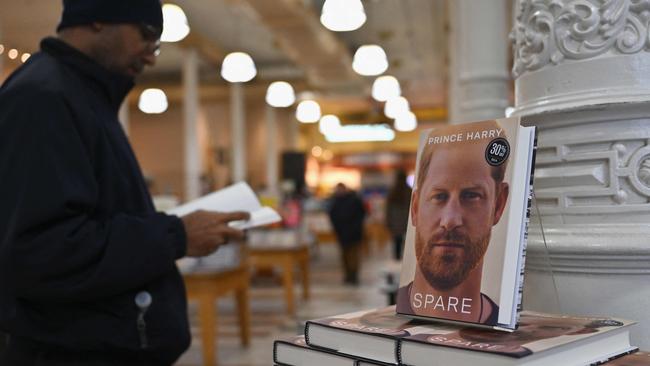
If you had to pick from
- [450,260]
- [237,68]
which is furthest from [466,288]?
[237,68]

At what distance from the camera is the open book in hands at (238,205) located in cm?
146

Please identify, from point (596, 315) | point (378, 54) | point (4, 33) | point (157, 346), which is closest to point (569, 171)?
point (596, 315)

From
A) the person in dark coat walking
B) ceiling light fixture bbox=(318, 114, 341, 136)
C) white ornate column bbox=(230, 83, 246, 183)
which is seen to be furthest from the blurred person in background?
ceiling light fixture bbox=(318, 114, 341, 136)

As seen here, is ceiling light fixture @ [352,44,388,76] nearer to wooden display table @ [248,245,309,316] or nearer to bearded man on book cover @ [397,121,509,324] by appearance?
wooden display table @ [248,245,309,316]

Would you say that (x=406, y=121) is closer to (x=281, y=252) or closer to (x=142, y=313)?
(x=281, y=252)

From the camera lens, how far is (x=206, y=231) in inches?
52.8

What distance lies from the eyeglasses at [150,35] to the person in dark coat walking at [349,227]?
8.45 meters

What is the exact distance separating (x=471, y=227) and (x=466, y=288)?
0.08 metres

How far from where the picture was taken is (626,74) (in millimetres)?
993

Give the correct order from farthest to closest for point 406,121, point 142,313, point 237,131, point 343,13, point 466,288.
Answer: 1. point 406,121
2. point 237,131
3. point 343,13
4. point 142,313
5. point 466,288

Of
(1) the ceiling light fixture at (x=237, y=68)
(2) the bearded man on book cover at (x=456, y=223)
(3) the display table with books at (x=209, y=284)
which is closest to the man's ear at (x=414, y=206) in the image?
(2) the bearded man on book cover at (x=456, y=223)

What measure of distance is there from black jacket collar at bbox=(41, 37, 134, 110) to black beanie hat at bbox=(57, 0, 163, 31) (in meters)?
0.05

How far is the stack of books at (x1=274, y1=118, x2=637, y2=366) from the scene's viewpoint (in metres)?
0.75

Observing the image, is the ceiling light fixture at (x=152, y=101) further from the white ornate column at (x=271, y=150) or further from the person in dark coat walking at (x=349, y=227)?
the white ornate column at (x=271, y=150)
